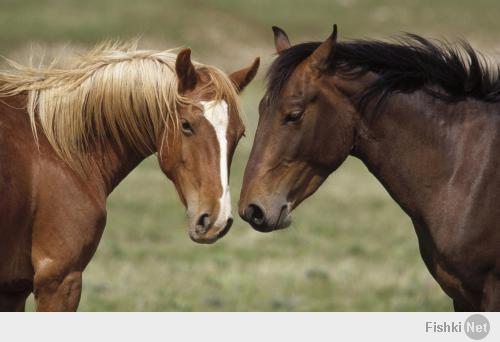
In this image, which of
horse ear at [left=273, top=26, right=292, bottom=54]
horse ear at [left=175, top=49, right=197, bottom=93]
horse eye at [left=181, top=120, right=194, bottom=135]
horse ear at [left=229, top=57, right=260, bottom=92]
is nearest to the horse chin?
horse eye at [left=181, top=120, right=194, bottom=135]

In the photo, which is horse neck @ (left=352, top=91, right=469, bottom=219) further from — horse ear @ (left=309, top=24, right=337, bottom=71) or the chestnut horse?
the chestnut horse

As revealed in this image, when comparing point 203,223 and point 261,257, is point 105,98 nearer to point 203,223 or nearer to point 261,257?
point 203,223

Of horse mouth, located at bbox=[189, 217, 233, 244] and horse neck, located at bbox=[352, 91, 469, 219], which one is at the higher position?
horse neck, located at bbox=[352, 91, 469, 219]

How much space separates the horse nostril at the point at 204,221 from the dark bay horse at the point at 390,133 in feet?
0.78

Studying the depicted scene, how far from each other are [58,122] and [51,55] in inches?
40.9

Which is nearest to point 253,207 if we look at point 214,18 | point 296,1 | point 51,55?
point 51,55

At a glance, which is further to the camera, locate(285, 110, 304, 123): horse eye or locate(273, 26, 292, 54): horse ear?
locate(273, 26, 292, 54): horse ear

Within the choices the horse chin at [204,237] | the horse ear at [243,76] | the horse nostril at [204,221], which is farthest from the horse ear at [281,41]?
the horse chin at [204,237]

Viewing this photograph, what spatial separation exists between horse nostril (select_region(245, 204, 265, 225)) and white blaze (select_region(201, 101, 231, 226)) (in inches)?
5.6

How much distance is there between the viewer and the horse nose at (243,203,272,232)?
596 cm

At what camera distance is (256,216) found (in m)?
6.00

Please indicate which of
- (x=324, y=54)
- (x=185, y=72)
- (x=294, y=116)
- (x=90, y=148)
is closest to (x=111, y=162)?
(x=90, y=148)
